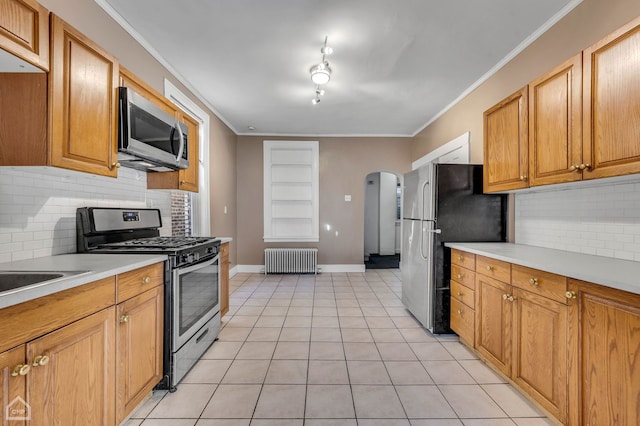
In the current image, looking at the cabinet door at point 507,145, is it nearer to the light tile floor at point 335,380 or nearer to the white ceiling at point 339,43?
the white ceiling at point 339,43

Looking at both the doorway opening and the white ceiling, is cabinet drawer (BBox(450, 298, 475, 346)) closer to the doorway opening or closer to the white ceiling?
the white ceiling

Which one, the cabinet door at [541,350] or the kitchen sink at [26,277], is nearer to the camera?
the kitchen sink at [26,277]

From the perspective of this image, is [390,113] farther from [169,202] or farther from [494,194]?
[169,202]

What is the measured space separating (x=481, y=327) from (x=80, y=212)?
9.89 ft

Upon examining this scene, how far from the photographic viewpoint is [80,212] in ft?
6.18

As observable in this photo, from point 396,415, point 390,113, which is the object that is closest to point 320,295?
point 396,415

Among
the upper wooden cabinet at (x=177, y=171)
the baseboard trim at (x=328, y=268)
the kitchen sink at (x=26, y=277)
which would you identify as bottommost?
the baseboard trim at (x=328, y=268)

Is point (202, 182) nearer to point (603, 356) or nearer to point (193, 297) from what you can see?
point (193, 297)

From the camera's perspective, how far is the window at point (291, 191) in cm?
548

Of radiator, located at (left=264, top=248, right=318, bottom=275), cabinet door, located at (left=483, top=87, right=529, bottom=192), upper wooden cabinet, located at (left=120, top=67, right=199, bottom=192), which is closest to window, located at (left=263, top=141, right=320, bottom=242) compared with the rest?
radiator, located at (left=264, top=248, right=318, bottom=275)

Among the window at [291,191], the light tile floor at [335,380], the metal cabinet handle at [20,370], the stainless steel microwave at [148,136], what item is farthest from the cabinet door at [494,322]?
the window at [291,191]

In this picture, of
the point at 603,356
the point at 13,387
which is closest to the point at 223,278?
the point at 13,387

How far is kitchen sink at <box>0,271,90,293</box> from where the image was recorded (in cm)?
124

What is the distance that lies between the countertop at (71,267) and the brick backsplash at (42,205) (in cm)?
9
